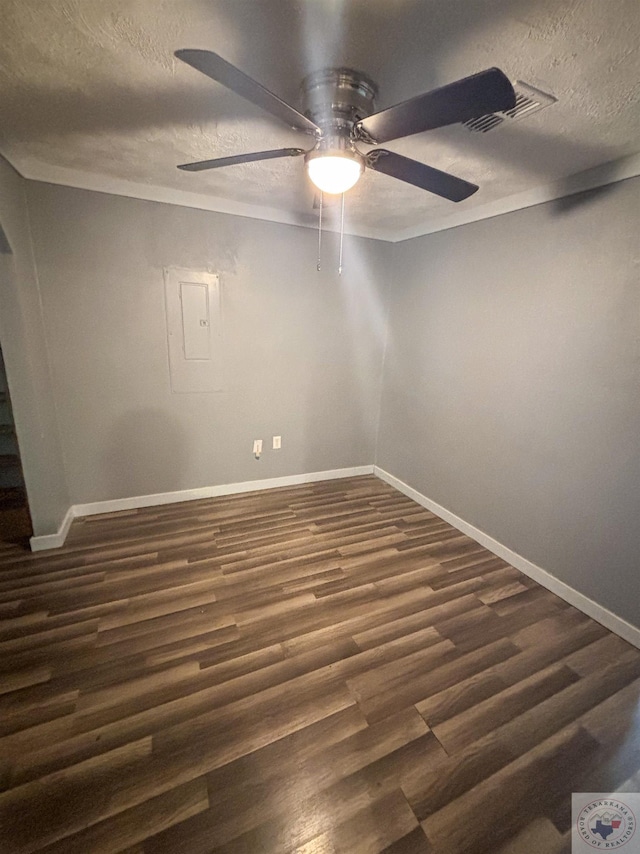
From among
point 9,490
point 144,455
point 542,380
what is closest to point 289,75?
point 542,380

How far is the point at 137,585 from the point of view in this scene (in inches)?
79.6

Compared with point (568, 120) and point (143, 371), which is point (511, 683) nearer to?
point (568, 120)

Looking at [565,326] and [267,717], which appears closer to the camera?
[267,717]

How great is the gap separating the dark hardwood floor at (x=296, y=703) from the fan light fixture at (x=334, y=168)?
2.04 m

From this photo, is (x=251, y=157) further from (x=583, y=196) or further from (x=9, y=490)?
(x=9, y=490)

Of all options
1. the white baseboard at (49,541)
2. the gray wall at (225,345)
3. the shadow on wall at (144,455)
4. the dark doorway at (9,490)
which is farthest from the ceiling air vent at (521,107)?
the white baseboard at (49,541)

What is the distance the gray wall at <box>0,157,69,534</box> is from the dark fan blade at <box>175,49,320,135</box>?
5.55 ft

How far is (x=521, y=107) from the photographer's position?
1.32m

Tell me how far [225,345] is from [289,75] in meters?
1.84

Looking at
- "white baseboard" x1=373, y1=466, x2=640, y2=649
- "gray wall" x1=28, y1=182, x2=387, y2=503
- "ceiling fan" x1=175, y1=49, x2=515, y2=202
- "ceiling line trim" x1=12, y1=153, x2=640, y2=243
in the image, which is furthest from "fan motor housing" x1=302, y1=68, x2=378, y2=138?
"white baseboard" x1=373, y1=466, x2=640, y2=649

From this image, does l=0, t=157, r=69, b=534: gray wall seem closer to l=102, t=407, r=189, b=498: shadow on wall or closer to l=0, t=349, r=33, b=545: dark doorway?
l=0, t=349, r=33, b=545: dark doorway

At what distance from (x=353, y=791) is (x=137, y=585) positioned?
150 centimetres

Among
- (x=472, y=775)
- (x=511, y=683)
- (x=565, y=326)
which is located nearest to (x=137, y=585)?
(x=472, y=775)

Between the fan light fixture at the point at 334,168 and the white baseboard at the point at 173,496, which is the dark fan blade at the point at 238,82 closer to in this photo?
the fan light fixture at the point at 334,168
